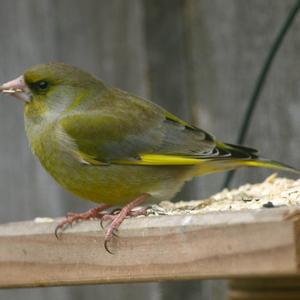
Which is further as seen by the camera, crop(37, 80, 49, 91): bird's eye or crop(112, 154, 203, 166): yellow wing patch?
crop(37, 80, 49, 91): bird's eye

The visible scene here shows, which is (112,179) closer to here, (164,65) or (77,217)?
(77,217)

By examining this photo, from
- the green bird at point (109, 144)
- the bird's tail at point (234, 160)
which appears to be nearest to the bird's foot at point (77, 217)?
the green bird at point (109, 144)

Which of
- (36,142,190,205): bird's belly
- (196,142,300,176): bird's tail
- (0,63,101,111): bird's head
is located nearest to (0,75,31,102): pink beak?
(0,63,101,111): bird's head

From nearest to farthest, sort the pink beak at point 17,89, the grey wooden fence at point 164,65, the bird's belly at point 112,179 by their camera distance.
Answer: the bird's belly at point 112,179 < the pink beak at point 17,89 < the grey wooden fence at point 164,65

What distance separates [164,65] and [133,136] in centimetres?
72

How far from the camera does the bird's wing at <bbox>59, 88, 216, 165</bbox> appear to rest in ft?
12.7

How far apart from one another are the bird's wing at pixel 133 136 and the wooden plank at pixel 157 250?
56cm

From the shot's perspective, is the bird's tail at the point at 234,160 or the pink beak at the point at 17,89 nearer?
the bird's tail at the point at 234,160

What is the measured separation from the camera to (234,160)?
391 centimetres

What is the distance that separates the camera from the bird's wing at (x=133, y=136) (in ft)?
12.7

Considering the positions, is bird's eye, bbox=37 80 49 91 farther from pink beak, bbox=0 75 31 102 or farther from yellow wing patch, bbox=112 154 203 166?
yellow wing patch, bbox=112 154 203 166

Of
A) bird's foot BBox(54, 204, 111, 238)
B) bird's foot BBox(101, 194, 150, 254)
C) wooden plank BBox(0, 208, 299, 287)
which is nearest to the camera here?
wooden plank BBox(0, 208, 299, 287)

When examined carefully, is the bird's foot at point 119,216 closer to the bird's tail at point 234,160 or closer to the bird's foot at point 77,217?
the bird's foot at point 77,217

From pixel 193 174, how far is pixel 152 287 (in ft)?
2.69
